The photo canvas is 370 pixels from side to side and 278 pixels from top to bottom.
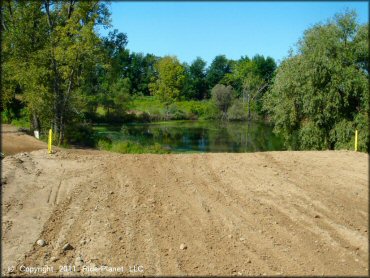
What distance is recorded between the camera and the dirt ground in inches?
303

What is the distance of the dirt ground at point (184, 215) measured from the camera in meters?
7.69

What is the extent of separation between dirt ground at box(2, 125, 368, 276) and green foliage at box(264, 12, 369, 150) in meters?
8.81

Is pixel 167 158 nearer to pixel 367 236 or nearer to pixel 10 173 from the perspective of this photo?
pixel 10 173

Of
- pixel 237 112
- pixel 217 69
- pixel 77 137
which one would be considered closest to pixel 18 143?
pixel 77 137

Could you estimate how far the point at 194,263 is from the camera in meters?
7.68

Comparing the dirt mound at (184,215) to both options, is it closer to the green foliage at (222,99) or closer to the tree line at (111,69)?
the tree line at (111,69)

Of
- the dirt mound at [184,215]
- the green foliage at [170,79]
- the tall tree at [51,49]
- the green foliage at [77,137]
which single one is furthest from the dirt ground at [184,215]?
the green foliage at [170,79]

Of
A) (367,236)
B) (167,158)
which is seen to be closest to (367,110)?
(167,158)

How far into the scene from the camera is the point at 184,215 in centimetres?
957

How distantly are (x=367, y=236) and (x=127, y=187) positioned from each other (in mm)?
5644

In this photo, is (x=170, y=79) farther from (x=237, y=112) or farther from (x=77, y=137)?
(x=77, y=137)

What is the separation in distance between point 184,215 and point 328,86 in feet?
48.4

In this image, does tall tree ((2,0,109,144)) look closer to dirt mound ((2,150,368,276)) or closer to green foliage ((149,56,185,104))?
dirt mound ((2,150,368,276))

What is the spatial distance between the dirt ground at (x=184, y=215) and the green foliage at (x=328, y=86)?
28.9 feet
